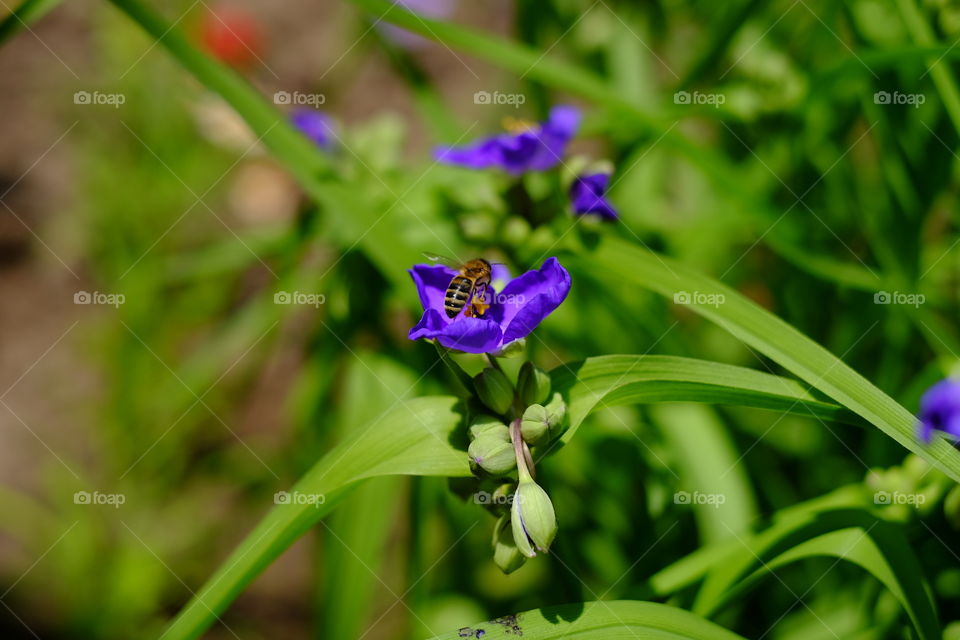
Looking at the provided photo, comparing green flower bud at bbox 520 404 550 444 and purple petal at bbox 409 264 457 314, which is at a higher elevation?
purple petal at bbox 409 264 457 314

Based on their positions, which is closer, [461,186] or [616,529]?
[461,186]

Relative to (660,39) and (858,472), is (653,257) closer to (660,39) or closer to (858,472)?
(858,472)

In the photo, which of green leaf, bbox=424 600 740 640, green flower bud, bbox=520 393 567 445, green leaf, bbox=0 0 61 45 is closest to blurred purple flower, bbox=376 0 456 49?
green leaf, bbox=0 0 61 45

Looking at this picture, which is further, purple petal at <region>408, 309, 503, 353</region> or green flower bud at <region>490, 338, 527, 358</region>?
green flower bud at <region>490, 338, 527, 358</region>

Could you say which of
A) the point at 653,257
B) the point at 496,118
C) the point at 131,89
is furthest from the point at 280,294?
the point at 131,89

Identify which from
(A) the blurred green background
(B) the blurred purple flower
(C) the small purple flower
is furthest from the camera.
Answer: (B) the blurred purple flower

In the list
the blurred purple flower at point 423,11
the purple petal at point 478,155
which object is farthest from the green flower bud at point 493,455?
the blurred purple flower at point 423,11

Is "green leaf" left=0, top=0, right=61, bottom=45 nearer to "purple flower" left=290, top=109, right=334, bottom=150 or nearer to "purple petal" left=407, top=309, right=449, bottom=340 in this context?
"purple flower" left=290, top=109, right=334, bottom=150

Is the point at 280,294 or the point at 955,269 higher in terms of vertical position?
the point at 955,269

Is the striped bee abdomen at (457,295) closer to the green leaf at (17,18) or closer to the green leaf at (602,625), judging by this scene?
the green leaf at (602,625)
